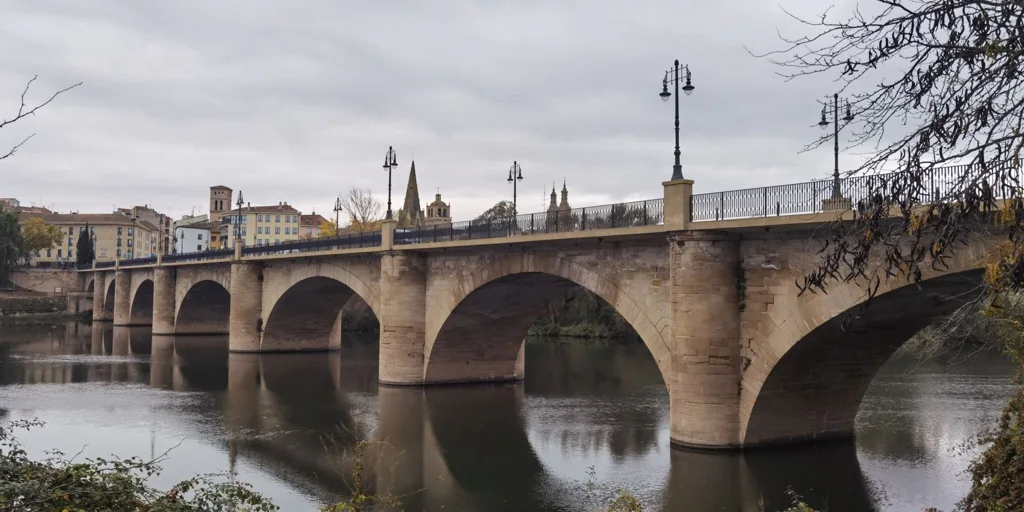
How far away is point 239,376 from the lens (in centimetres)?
3294

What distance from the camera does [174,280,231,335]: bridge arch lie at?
5428 centimetres

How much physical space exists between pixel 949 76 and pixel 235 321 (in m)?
40.1

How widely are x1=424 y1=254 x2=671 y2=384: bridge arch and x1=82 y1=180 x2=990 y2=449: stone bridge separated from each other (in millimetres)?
53

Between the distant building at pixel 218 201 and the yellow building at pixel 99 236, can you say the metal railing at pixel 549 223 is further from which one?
the distant building at pixel 218 201

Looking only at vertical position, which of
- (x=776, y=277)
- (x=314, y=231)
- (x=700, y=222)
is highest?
(x=314, y=231)

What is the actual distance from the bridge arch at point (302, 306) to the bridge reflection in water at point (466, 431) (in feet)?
9.55

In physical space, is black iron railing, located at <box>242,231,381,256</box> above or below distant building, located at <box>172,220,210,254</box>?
below

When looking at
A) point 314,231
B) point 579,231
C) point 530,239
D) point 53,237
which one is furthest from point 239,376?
point 314,231

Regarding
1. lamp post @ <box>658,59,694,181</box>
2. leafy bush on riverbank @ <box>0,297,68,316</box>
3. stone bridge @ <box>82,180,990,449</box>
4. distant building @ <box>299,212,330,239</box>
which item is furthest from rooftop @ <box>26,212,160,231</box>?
lamp post @ <box>658,59,694,181</box>

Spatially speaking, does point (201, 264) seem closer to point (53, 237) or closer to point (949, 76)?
point (949, 76)

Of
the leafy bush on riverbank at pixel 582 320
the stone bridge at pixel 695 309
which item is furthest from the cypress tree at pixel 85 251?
the stone bridge at pixel 695 309

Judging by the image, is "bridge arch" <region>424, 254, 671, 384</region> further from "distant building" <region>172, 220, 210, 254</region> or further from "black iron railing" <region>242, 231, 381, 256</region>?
"distant building" <region>172, 220, 210, 254</region>

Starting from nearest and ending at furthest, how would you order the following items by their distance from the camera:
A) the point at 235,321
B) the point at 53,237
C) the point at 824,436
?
the point at 824,436, the point at 235,321, the point at 53,237

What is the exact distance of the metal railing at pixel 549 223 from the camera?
18.8m
